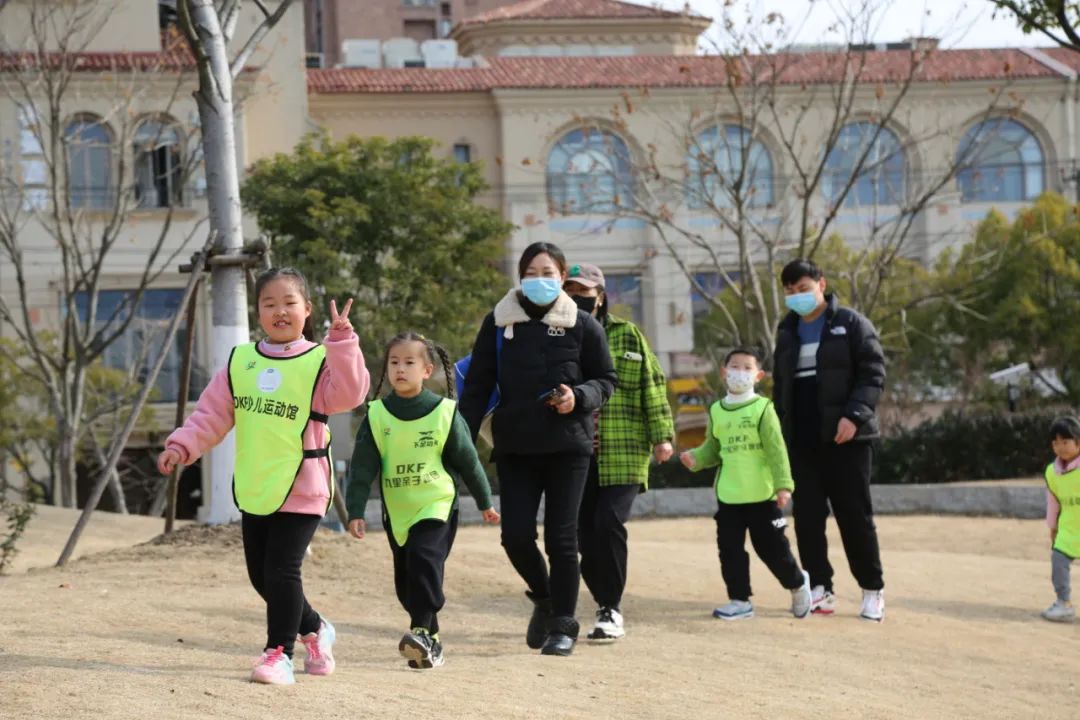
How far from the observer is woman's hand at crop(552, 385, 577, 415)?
302 inches

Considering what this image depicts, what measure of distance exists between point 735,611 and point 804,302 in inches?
68.3

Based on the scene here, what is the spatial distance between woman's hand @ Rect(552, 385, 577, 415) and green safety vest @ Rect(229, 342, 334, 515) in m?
1.26

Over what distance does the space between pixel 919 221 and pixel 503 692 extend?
40781mm

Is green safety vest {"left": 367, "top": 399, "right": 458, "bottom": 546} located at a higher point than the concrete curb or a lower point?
higher

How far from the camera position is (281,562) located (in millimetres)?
6672

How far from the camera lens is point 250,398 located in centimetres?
675

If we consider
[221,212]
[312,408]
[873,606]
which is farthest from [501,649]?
[221,212]

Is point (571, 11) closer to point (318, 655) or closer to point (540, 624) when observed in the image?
point (540, 624)

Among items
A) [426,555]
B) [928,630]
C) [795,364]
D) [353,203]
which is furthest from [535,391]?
[353,203]

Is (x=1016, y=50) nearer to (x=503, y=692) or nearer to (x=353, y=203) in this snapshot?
(x=353, y=203)

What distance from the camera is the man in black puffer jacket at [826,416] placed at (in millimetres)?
9969

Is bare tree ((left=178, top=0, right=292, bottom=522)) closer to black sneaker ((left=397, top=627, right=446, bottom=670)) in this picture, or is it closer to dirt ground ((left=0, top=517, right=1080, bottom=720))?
dirt ground ((left=0, top=517, right=1080, bottom=720))

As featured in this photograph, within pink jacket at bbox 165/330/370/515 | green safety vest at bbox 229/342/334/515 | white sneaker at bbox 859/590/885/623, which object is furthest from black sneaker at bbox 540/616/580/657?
white sneaker at bbox 859/590/885/623

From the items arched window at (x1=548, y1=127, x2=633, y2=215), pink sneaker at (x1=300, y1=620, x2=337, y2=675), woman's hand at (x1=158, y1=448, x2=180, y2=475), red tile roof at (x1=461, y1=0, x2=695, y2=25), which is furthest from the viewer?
red tile roof at (x1=461, y1=0, x2=695, y2=25)
